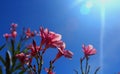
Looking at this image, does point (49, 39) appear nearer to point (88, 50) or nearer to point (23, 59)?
point (23, 59)

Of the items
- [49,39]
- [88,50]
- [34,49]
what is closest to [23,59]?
[34,49]

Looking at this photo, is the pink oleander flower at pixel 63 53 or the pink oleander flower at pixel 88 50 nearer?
the pink oleander flower at pixel 63 53

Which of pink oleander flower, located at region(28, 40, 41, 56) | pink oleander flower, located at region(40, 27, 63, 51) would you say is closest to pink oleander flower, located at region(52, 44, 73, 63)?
pink oleander flower, located at region(40, 27, 63, 51)

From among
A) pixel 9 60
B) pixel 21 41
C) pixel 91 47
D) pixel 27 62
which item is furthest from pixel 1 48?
pixel 9 60

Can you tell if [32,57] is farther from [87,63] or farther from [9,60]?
[87,63]

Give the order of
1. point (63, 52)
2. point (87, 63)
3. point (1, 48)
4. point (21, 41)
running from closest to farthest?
point (63, 52) < point (87, 63) < point (1, 48) < point (21, 41)

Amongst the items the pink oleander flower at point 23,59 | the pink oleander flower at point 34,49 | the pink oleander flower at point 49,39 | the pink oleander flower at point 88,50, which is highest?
the pink oleander flower at point 88,50

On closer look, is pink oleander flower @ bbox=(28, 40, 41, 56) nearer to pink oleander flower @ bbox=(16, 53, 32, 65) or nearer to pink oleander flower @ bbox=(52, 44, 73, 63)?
pink oleander flower @ bbox=(16, 53, 32, 65)

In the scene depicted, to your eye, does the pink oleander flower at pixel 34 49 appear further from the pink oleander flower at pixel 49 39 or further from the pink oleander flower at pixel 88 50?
the pink oleander flower at pixel 88 50

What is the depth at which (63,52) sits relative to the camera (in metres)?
2.15

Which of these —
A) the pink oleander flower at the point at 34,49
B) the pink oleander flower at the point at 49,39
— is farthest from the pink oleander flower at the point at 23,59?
the pink oleander flower at the point at 49,39

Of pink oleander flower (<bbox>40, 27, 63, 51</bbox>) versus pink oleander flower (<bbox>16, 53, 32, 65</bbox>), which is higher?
pink oleander flower (<bbox>40, 27, 63, 51</bbox>)

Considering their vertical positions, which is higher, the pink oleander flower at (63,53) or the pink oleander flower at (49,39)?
the pink oleander flower at (49,39)

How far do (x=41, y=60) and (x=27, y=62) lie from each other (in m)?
0.20
